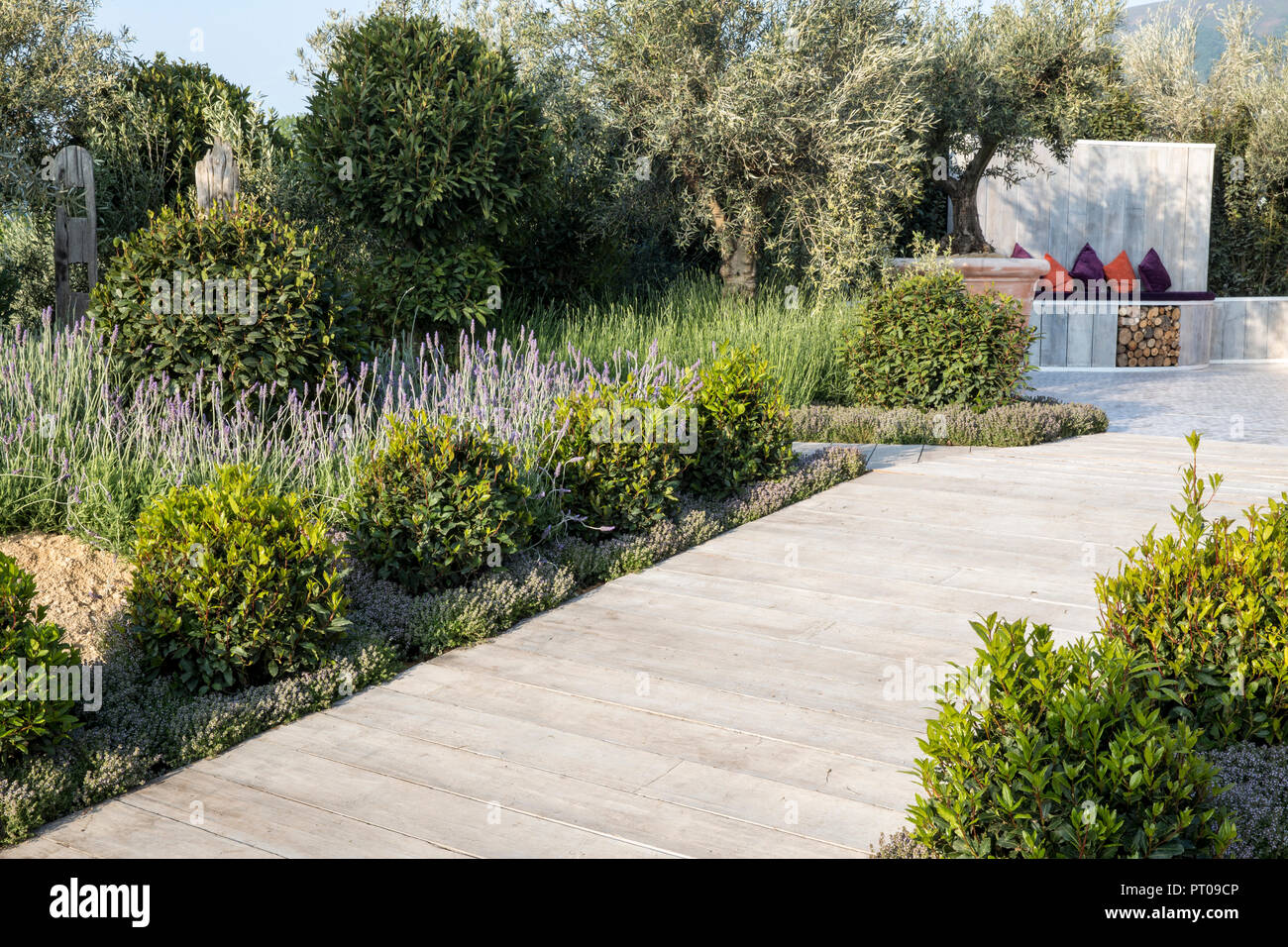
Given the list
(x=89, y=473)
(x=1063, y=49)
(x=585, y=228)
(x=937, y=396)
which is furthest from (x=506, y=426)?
(x=1063, y=49)

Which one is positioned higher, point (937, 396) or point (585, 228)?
point (585, 228)

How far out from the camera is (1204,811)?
2340mm

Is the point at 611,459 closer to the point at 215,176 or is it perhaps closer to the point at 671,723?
the point at 671,723

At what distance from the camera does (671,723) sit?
335 cm

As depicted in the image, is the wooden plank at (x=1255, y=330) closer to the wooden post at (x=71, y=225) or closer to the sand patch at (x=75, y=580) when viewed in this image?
the wooden post at (x=71, y=225)

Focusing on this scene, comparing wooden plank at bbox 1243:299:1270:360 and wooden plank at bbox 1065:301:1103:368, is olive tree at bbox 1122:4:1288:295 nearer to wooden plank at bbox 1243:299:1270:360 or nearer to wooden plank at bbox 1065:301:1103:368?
wooden plank at bbox 1243:299:1270:360

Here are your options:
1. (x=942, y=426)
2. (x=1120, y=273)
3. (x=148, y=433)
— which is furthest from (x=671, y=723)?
(x=1120, y=273)

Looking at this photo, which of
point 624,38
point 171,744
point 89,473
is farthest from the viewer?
point 624,38

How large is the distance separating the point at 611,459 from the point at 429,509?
114 cm

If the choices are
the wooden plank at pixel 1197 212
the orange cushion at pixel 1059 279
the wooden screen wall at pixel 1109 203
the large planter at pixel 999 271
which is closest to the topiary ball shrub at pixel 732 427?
the large planter at pixel 999 271

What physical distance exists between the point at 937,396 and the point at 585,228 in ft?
14.0

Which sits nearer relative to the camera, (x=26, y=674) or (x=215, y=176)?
(x=26, y=674)

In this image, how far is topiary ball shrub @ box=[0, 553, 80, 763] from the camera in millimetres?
2846
